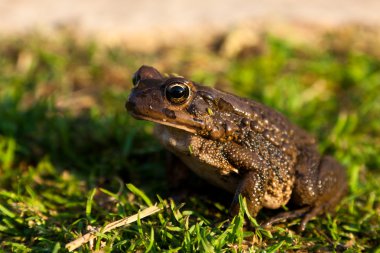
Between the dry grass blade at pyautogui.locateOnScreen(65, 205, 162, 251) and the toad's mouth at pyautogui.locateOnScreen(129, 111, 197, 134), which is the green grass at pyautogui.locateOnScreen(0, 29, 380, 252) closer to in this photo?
the dry grass blade at pyautogui.locateOnScreen(65, 205, 162, 251)

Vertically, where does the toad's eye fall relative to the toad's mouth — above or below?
above

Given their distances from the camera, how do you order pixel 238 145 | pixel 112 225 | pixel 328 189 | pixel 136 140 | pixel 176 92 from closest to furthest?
pixel 112 225 → pixel 176 92 → pixel 238 145 → pixel 328 189 → pixel 136 140

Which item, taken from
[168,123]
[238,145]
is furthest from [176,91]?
[238,145]

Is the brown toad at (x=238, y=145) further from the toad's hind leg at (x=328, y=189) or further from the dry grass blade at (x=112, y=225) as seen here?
the dry grass blade at (x=112, y=225)

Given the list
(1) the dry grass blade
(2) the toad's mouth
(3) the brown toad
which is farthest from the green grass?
(2) the toad's mouth

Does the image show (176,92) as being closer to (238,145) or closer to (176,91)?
(176,91)
